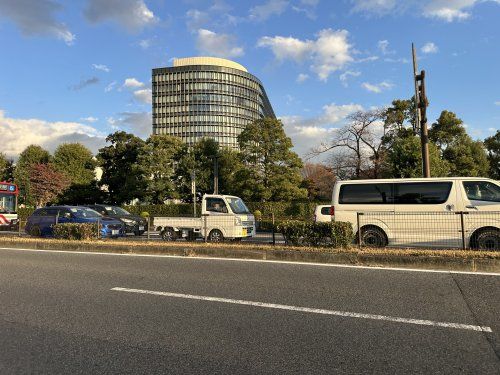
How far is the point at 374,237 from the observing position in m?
10.8

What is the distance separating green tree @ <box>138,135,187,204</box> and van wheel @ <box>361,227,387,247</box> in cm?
2854

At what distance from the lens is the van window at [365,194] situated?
11219mm

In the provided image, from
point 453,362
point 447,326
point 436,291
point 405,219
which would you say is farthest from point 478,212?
point 453,362

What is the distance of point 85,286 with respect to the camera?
6840 mm

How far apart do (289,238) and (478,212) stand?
183 inches

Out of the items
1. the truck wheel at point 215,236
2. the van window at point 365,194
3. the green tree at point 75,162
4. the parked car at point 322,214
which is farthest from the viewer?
the green tree at point 75,162

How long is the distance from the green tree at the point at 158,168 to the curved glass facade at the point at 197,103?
72019 millimetres

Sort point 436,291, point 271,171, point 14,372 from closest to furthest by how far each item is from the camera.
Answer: point 14,372 < point 436,291 < point 271,171

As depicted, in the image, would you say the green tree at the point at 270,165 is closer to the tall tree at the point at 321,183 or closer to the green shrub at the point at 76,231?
the tall tree at the point at 321,183

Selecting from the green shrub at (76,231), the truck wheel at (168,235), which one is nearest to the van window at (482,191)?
the truck wheel at (168,235)

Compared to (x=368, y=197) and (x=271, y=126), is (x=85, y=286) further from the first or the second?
(x=271, y=126)

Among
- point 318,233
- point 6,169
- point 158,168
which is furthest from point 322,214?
point 6,169

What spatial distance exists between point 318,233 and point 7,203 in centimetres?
1975

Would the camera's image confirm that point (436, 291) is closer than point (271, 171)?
Yes
